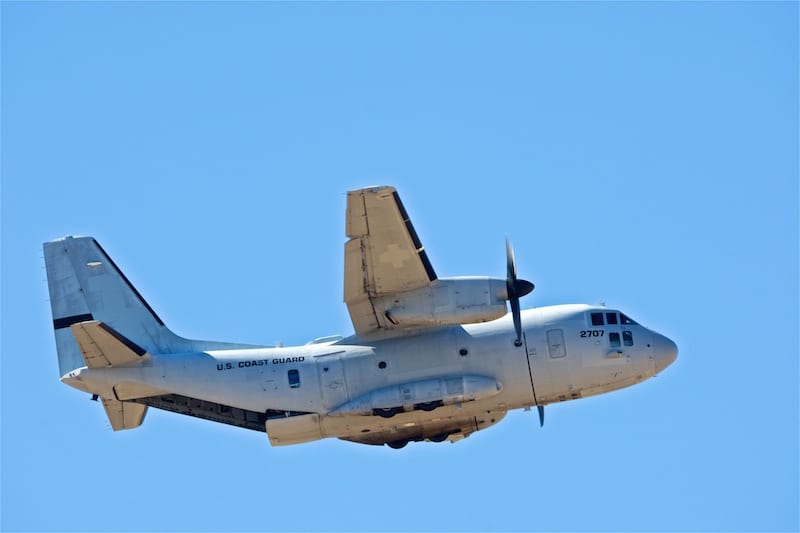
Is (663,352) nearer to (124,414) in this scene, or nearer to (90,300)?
(124,414)

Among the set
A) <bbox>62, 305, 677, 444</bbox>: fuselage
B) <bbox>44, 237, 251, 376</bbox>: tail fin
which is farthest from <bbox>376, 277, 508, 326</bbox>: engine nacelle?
<bbox>44, 237, 251, 376</bbox>: tail fin

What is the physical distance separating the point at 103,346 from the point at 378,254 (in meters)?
6.17

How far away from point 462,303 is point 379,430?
357 cm

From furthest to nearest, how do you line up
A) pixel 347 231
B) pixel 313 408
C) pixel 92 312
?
pixel 92 312 → pixel 313 408 → pixel 347 231

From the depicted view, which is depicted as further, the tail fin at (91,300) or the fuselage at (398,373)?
the tail fin at (91,300)

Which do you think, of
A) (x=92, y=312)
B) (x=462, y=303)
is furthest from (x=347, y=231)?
(x=92, y=312)

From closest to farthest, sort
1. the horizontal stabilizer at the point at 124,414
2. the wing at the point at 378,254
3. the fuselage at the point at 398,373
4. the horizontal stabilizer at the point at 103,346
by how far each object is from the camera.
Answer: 1. the wing at the point at 378,254
2. the horizontal stabilizer at the point at 103,346
3. the fuselage at the point at 398,373
4. the horizontal stabilizer at the point at 124,414

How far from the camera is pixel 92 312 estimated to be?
29.2 meters

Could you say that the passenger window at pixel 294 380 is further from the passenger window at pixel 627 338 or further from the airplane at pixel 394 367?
the passenger window at pixel 627 338

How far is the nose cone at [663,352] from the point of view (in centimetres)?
2770

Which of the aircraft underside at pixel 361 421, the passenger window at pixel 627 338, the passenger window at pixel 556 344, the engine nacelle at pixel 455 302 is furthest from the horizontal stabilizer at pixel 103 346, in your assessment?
the passenger window at pixel 627 338

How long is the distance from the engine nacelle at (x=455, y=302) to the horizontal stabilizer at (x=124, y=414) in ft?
20.4

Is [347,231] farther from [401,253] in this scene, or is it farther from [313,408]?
[313,408]

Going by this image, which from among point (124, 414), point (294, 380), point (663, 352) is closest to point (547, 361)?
point (663, 352)
